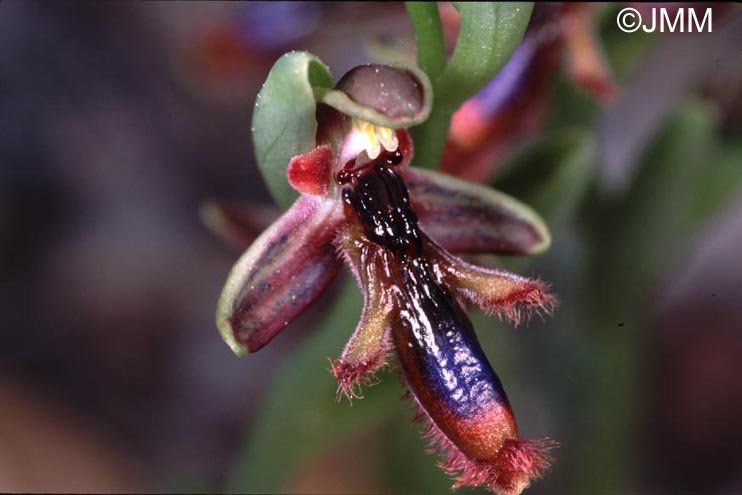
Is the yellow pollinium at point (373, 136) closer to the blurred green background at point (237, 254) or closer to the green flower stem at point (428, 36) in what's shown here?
the green flower stem at point (428, 36)

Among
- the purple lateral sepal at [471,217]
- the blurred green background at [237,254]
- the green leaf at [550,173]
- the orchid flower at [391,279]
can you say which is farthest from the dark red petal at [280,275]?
the green leaf at [550,173]

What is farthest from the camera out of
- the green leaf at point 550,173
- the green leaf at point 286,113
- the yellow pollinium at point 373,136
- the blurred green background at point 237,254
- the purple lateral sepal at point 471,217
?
the blurred green background at point 237,254

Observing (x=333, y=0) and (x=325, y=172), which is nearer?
(x=325, y=172)

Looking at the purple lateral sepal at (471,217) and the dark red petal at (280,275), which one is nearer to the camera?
the dark red petal at (280,275)

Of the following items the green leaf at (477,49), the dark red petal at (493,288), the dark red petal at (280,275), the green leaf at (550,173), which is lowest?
the dark red petal at (493,288)

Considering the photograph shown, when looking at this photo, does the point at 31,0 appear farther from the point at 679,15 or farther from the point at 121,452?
the point at 679,15

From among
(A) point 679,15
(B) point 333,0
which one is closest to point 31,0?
(B) point 333,0
